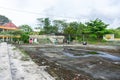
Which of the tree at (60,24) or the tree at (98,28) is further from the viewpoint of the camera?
the tree at (60,24)

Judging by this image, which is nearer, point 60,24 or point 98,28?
point 98,28

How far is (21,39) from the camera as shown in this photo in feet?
147

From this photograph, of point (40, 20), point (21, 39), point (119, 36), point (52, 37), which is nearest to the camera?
point (21, 39)

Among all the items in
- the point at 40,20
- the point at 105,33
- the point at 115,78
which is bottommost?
the point at 115,78

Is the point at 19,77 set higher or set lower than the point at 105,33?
lower

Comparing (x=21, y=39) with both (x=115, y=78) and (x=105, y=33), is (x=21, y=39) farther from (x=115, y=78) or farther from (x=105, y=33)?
(x=115, y=78)

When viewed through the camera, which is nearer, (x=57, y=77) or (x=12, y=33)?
(x=57, y=77)

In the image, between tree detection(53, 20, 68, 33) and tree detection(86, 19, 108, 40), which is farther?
tree detection(53, 20, 68, 33)

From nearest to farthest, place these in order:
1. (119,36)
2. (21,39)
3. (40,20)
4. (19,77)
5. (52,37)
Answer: (19,77), (21,39), (52,37), (119,36), (40,20)

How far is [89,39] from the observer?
48.9 meters

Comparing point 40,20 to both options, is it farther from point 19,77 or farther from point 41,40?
point 19,77

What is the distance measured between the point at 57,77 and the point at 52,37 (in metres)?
39.6

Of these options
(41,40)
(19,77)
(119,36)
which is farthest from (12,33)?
(19,77)

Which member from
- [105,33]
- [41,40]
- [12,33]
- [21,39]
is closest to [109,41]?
[105,33]
